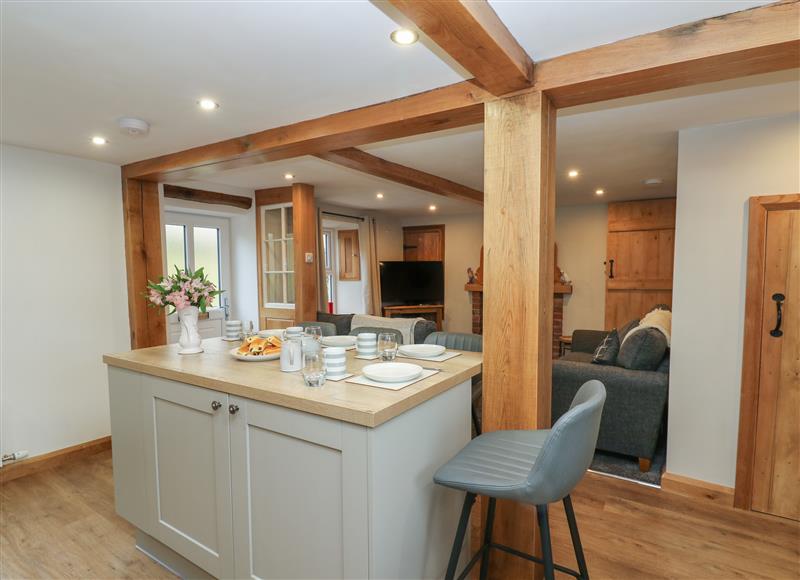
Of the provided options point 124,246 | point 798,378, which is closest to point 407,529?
point 798,378

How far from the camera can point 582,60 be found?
168 cm

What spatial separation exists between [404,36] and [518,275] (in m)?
Answer: 1.01

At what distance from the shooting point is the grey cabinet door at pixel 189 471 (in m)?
1.75

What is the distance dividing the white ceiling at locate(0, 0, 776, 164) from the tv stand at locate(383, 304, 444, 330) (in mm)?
4598

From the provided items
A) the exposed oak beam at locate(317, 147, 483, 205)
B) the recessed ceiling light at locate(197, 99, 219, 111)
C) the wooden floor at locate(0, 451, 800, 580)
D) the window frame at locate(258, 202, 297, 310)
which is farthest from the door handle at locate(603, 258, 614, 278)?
the recessed ceiling light at locate(197, 99, 219, 111)

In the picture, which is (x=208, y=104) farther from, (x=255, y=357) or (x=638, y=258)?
(x=638, y=258)

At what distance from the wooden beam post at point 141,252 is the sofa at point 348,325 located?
1.52 m

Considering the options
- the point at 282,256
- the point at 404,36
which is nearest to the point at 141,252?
the point at 282,256

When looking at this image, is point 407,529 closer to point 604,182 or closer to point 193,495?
point 193,495

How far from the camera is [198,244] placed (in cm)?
492

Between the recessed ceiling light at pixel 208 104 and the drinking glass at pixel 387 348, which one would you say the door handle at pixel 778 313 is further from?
the recessed ceiling light at pixel 208 104

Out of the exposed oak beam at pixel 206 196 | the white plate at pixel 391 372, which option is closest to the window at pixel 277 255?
the exposed oak beam at pixel 206 196

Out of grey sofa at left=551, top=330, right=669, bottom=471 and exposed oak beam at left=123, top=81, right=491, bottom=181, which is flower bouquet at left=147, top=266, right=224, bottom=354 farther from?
grey sofa at left=551, top=330, right=669, bottom=471

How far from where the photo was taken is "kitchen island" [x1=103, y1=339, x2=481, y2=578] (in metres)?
1.39
